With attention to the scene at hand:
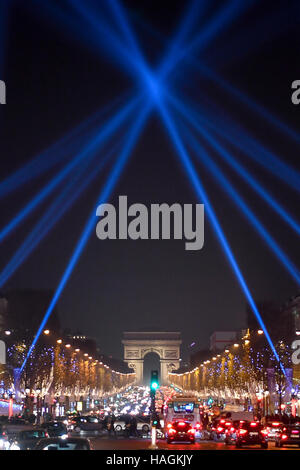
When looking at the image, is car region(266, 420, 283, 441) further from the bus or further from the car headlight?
the car headlight

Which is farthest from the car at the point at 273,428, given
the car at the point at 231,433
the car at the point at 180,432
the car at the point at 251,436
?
the car at the point at 180,432

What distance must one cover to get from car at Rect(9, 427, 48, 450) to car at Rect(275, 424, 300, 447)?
17782mm

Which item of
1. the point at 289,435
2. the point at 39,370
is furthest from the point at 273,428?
the point at 39,370

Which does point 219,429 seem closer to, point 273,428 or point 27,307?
point 273,428

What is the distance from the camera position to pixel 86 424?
2773 inches

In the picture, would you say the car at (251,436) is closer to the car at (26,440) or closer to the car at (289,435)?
the car at (289,435)

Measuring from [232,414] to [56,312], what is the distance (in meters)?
62.9

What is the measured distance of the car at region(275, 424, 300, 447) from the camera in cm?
5356

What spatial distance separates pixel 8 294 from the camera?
11562 centimetres

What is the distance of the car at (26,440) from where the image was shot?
128 feet

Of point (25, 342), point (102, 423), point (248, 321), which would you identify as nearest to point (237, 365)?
point (248, 321)
